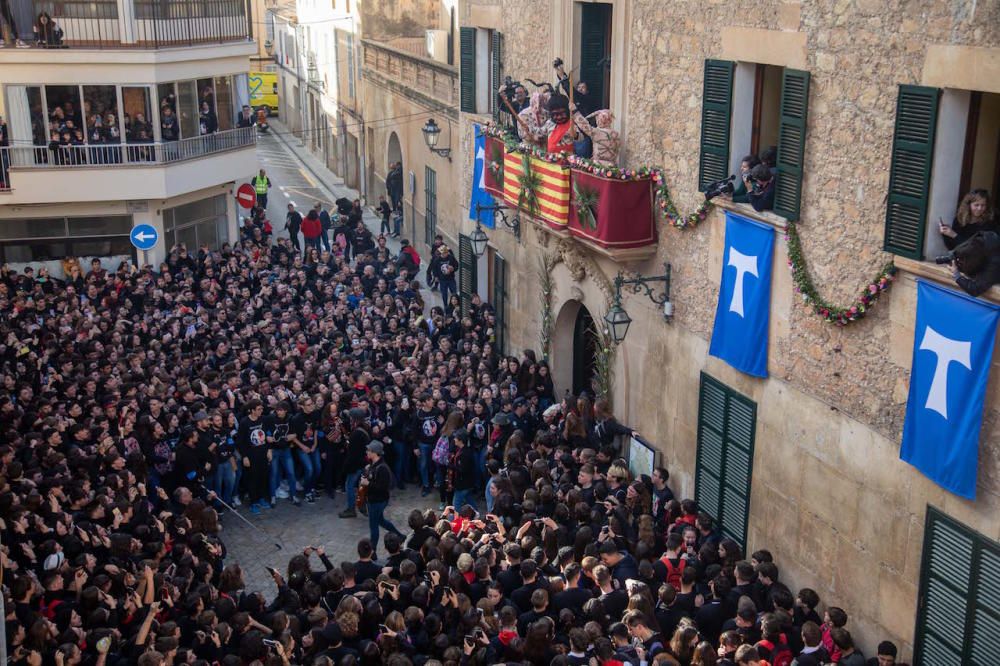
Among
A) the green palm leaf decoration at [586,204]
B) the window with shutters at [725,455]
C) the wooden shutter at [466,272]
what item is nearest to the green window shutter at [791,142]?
the window with shutters at [725,455]

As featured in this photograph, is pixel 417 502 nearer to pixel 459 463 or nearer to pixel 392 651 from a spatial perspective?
pixel 459 463

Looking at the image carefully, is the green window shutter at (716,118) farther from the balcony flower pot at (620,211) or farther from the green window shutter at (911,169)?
the green window shutter at (911,169)

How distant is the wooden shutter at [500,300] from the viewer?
22.7m

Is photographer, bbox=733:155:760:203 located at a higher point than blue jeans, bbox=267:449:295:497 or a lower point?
higher

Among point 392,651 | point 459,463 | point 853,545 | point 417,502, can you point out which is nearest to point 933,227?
point 853,545

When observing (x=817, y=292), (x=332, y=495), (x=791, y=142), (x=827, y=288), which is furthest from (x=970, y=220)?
(x=332, y=495)

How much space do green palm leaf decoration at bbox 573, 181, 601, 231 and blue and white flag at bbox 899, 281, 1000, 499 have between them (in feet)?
20.1

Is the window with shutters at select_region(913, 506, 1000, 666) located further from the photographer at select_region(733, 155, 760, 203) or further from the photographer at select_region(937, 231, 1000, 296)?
the photographer at select_region(733, 155, 760, 203)

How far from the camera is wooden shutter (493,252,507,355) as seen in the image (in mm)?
22734

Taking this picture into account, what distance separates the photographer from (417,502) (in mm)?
18297

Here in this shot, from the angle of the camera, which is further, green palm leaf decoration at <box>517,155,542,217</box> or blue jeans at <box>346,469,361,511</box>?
green palm leaf decoration at <box>517,155,542,217</box>

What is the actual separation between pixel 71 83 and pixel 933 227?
21533 millimetres

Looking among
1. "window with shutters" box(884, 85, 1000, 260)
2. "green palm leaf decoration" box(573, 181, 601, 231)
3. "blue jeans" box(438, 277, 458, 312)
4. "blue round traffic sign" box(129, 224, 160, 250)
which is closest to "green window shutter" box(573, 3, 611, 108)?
"green palm leaf decoration" box(573, 181, 601, 231)

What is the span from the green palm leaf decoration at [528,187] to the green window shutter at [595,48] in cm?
176
